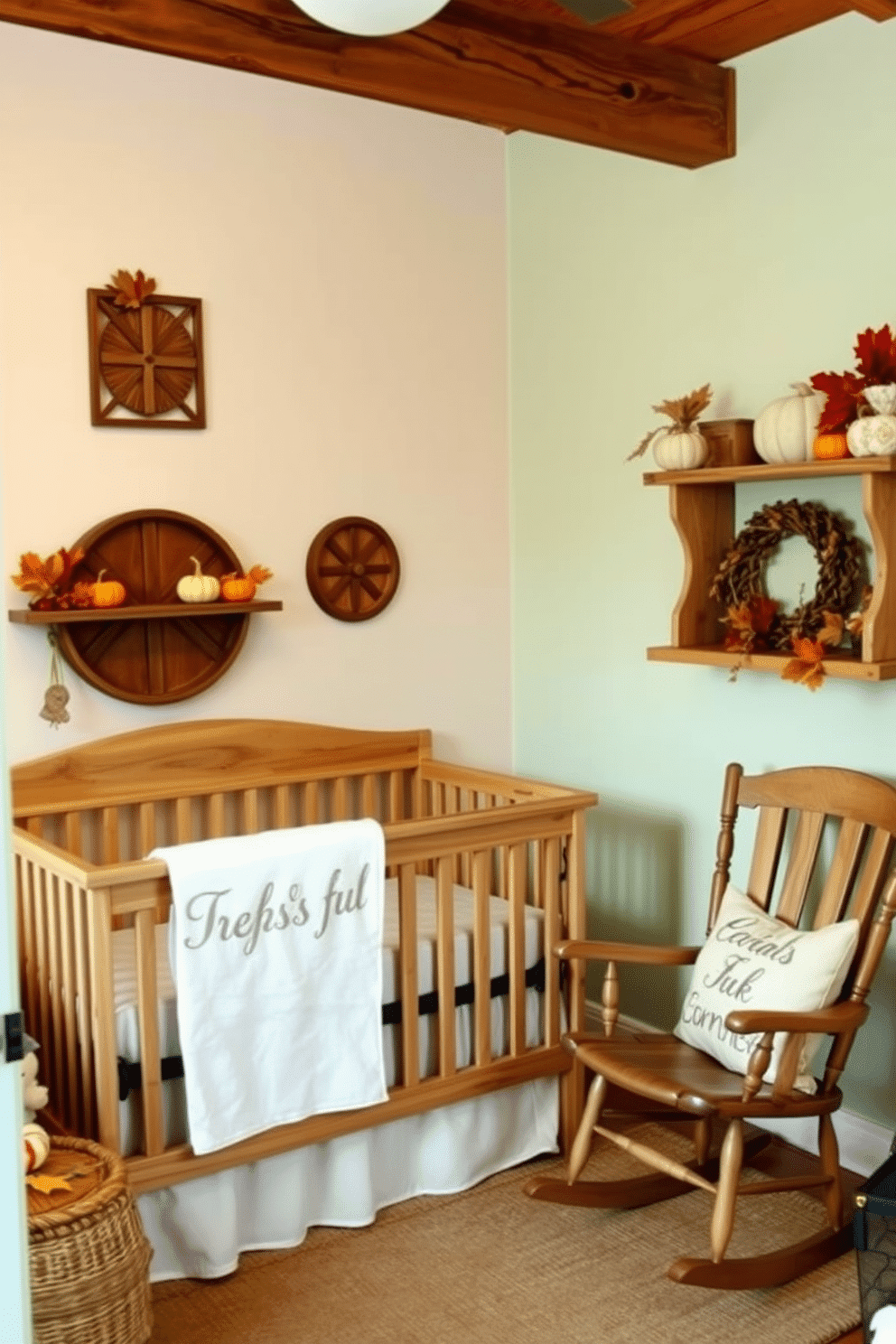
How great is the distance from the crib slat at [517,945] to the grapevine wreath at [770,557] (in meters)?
0.68

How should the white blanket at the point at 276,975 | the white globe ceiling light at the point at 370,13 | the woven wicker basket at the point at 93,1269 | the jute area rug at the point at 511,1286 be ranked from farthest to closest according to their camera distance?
1. the white blanket at the point at 276,975
2. the jute area rug at the point at 511,1286
3. the woven wicker basket at the point at 93,1269
4. the white globe ceiling light at the point at 370,13

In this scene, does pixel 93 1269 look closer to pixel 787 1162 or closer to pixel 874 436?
pixel 787 1162

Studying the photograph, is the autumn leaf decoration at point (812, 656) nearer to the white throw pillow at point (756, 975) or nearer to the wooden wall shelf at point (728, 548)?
the wooden wall shelf at point (728, 548)

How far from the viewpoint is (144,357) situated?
3.17 metres

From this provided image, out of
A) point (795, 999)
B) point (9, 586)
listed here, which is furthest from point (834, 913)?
point (9, 586)

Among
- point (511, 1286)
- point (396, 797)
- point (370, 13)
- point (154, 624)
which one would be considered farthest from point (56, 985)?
point (370, 13)

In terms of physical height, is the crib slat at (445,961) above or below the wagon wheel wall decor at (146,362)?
below

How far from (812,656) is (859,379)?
547 mm

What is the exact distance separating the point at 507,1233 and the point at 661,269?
86.6 inches

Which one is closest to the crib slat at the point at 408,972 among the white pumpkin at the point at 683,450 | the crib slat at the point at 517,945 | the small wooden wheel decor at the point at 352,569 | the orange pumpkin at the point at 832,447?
the crib slat at the point at 517,945

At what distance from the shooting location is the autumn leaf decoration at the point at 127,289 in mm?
3115

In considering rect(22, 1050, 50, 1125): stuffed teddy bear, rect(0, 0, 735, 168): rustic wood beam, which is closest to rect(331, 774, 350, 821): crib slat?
rect(22, 1050, 50, 1125): stuffed teddy bear

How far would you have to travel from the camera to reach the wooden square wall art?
3117 mm

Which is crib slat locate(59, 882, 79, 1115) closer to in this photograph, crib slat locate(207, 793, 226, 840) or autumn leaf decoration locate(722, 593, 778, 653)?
crib slat locate(207, 793, 226, 840)
